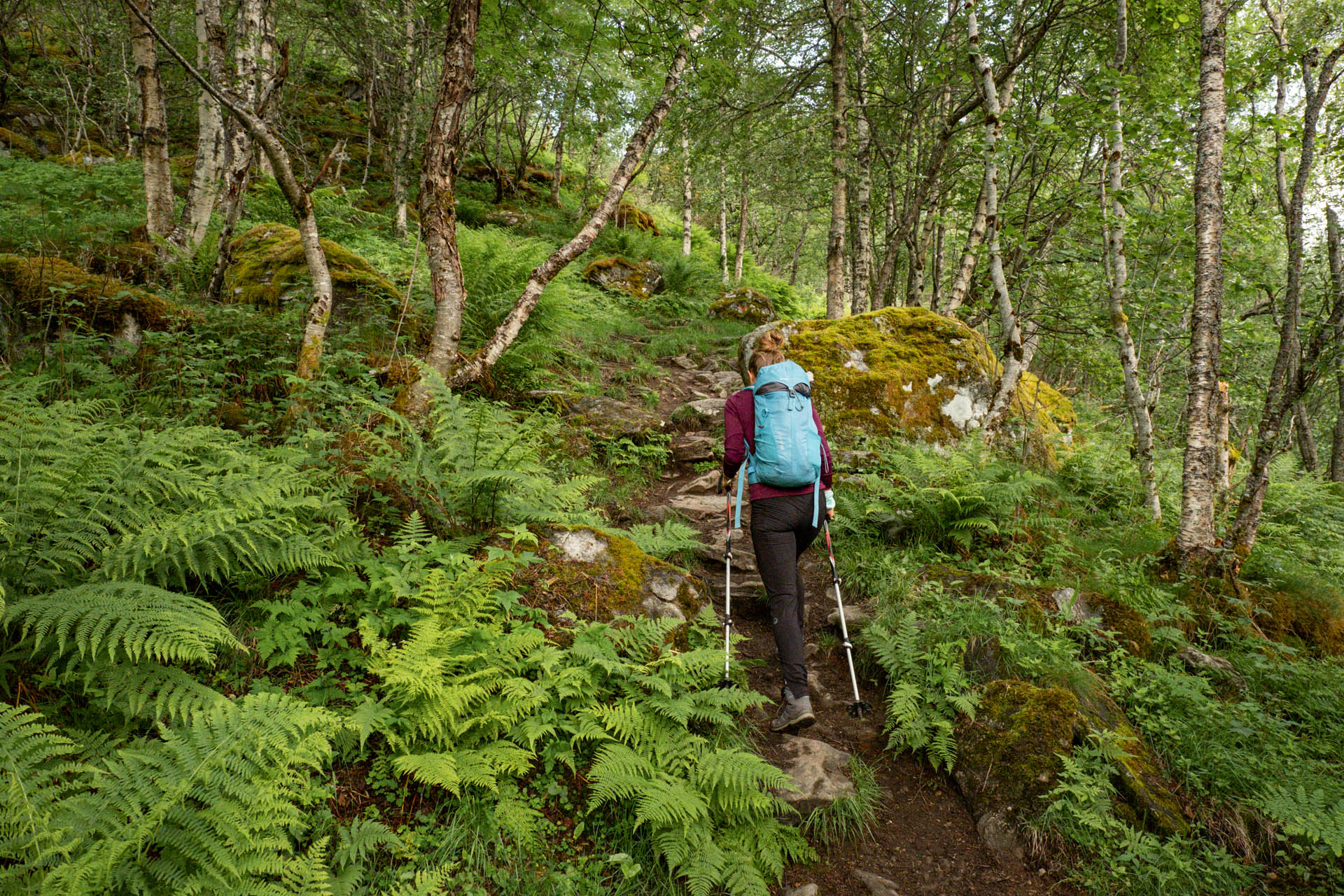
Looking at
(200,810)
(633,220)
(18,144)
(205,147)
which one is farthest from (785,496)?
(18,144)

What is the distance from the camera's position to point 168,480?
3004 mm

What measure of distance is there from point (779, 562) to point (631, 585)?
1065 millimetres

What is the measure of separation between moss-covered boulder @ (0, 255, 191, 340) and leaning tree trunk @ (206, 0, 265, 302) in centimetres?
105

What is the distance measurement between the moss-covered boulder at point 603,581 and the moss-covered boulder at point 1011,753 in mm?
1947

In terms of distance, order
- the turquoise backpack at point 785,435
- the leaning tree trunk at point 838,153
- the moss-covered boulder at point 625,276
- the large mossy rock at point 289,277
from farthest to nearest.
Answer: the moss-covered boulder at point 625,276
the leaning tree trunk at point 838,153
the large mossy rock at point 289,277
the turquoise backpack at point 785,435

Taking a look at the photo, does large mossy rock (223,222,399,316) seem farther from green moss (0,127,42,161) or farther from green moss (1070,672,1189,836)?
green moss (0,127,42,161)

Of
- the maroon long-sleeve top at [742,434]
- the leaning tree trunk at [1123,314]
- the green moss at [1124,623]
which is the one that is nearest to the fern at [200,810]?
the maroon long-sleeve top at [742,434]

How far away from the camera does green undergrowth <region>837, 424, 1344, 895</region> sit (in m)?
2.98

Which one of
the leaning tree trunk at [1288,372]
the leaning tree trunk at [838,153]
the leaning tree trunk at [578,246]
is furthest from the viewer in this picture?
the leaning tree trunk at [838,153]

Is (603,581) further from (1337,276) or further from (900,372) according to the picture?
(1337,276)

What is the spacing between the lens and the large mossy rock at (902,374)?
7699 mm

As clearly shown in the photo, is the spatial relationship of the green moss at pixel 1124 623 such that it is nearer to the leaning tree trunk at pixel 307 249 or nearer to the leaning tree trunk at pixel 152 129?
the leaning tree trunk at pixel 307 249

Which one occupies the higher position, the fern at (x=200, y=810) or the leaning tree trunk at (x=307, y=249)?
the leaning tree trunk at (x=307, y=249)

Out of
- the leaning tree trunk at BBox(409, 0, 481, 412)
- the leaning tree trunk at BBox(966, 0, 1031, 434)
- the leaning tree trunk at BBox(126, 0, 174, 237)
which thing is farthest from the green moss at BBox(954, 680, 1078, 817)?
the leaning tree trunk at BBox(126, 0, 174, 237)
